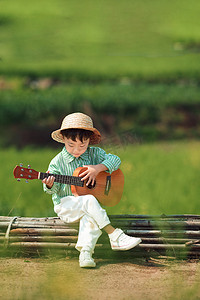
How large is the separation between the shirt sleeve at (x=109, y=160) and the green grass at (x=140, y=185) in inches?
7.9

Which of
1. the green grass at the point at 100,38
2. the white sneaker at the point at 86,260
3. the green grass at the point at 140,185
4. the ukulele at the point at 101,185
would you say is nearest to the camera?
the white sneaker at the point at 86,260

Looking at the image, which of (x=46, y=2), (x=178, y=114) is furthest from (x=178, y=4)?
(x=178, y=114)

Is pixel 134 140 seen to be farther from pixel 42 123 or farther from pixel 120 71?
pixel 120 71

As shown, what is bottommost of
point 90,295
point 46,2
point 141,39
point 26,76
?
Result: point 90,295

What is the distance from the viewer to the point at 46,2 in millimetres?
28328

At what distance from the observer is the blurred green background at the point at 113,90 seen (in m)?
6.66

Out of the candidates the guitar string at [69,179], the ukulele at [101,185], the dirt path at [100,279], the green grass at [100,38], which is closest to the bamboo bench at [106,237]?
the dirt path at [100,279]

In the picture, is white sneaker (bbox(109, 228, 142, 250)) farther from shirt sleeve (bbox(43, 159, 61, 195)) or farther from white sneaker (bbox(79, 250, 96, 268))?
shirt sleeve (bbox(43, 159, 61, 195))

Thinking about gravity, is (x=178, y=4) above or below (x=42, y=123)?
above

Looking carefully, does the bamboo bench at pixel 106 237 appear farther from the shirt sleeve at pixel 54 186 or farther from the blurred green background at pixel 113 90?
the blurred green background at pixel 113 90

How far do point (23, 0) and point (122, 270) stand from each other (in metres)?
26.6

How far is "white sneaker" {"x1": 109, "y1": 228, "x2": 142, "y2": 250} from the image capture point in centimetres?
378

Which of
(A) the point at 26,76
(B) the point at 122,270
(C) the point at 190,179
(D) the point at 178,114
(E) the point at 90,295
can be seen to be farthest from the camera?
(A) the point at 26,76

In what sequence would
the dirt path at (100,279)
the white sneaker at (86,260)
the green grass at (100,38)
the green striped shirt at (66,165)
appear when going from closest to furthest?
the dirt path at (100,279) → the white sneaker at (86,260) → the green striped shirt at (66,165) → the green grass at (100,38)
